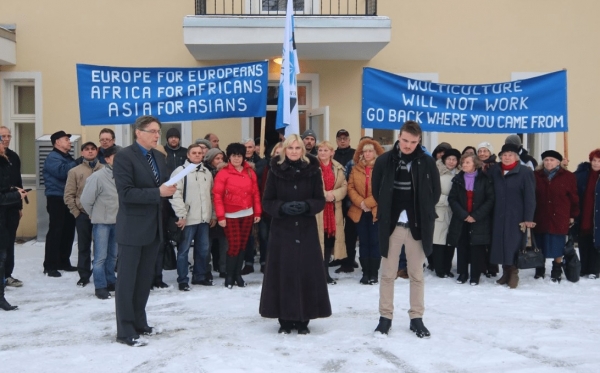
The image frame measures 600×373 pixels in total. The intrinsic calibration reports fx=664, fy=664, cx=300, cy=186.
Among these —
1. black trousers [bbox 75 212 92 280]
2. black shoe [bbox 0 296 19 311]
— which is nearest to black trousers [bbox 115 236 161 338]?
black shoe [bbox 0 296 19 311]

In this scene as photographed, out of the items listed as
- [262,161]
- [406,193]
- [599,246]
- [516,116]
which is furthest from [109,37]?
[599,246]

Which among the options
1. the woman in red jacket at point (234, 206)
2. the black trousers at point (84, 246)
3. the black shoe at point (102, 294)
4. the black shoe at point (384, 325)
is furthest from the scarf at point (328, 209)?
the black trousers at point (84, 246)

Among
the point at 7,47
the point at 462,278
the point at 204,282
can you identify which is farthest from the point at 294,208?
the point at 7,47

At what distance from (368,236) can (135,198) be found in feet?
12.4

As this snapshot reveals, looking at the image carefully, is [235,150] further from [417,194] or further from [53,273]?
[53,273]

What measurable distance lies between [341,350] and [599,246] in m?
4.81

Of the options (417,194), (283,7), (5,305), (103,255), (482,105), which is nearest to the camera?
(417,194)

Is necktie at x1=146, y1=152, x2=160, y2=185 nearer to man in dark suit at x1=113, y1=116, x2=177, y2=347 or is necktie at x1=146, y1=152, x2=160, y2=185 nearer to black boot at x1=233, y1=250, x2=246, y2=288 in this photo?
man in dark suit at x1=113, y1=116, x2=177, y2=347

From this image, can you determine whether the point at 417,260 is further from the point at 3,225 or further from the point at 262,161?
the point at 3,225

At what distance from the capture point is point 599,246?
883 cm

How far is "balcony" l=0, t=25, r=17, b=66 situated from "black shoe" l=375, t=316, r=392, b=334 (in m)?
8.99

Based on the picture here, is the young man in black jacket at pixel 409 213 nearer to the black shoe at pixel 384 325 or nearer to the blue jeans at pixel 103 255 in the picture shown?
the black shoe at pixel 384 325

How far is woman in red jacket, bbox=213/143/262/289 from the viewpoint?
327 inches

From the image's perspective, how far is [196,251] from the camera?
8.55 m
